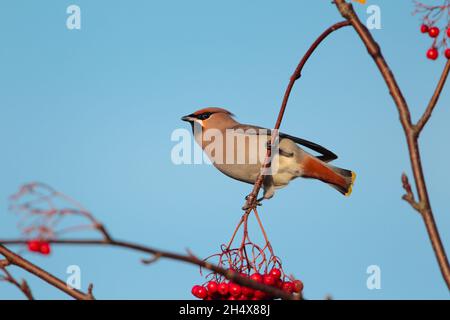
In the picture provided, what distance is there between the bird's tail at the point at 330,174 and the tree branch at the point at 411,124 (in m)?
2.34

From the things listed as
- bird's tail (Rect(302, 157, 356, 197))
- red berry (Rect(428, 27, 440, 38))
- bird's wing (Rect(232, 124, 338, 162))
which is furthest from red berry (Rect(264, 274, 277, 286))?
bird's tail (Rect(302, 157, 356, 197))

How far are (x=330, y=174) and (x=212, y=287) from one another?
6.92 feet

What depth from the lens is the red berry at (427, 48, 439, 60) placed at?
258cm

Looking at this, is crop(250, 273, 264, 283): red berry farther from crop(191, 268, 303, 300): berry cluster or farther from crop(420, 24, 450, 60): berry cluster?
crop(420, 24, 450, 60): berry cluster

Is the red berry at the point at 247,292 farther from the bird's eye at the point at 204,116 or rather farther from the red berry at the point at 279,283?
the bird's eye at the point at 204,116

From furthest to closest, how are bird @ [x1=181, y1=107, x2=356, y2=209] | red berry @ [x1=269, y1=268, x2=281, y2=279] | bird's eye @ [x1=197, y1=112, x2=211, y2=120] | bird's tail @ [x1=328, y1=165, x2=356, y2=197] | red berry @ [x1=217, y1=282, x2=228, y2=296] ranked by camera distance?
bird's eye @ [x1=197, y1=112, x2=211, y2=120] → bird's tail @ [x1=328, y1=165, x2=356, y2=197] → bird @ [x1=181, y1=107, x2=356, y2=209] → red berry @ [x1=269, y1=268, x2=281, y2=279] → red berry @ [x1=217, y1=282, x2=228, y2=296]

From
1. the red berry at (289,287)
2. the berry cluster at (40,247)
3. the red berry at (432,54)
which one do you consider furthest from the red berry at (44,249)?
the red berry at (432,54)

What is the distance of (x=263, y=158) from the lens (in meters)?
4.17

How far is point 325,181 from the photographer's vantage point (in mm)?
4566

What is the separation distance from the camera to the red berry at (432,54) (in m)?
2.58

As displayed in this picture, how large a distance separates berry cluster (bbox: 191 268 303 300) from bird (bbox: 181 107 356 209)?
152 cm

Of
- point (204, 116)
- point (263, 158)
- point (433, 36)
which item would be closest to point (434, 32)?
point (433, 36)

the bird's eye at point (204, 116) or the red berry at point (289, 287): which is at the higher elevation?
the bird's eye at point (204, 116)
